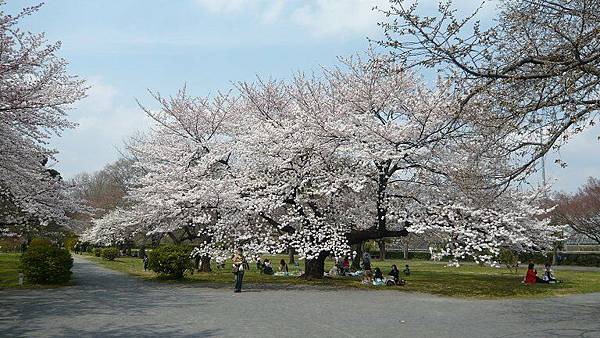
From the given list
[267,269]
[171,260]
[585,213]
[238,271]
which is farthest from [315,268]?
[585,213]

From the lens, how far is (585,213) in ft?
125

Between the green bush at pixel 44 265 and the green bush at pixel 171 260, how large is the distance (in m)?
3.31

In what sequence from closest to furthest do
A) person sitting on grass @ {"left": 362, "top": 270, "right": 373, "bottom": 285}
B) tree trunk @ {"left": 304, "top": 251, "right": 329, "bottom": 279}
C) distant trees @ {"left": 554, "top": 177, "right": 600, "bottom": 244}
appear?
person sitting on grass @ {"left": 362, "top": 270, "right": 373, "bottom": 285}
tree trunk @ {"left": 304, "top": 251, "right": 329, "bottom": 279}
distant trees @ {"left": 554, "top": 177, "right": 600, "bottom": 244}

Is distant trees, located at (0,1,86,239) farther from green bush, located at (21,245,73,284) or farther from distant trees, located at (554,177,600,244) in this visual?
distant trees, located at (554,177,600,244)

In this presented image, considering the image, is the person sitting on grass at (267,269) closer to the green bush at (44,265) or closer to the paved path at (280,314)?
the paved path at (280,314)

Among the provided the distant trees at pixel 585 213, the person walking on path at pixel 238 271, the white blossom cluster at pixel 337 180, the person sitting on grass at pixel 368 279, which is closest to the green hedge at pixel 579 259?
the distant trees at pixel 585 213

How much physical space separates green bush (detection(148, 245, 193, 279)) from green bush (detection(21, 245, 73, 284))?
3312mm

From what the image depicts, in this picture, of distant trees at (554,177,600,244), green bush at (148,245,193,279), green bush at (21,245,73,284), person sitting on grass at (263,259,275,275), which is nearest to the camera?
green bush at (21,245,73,284)

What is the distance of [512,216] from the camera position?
1781 centimetres

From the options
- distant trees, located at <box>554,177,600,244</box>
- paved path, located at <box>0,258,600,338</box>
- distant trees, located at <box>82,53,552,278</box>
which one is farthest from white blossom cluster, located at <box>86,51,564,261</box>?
distant trees, located at <box>554,177,600,244</box>

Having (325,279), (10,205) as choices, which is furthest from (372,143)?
(10,205)

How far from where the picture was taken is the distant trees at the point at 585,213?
3769cm

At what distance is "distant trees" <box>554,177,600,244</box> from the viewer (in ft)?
124

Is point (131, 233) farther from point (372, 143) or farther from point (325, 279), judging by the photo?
point (372, 143)
